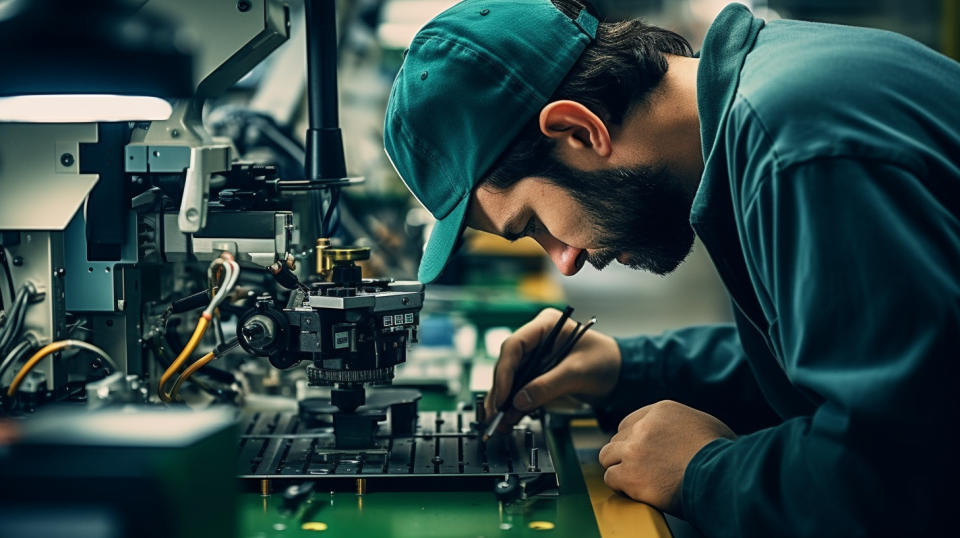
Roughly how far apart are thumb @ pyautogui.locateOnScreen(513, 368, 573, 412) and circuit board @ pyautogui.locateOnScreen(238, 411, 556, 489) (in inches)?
1.5

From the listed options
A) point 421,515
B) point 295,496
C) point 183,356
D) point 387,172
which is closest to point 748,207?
point 421,515

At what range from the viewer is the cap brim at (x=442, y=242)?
4.56 feet

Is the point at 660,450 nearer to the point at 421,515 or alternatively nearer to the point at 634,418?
the point at 634,418

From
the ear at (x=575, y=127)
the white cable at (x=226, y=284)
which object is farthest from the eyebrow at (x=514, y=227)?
the white cable at (x=226, y=284)

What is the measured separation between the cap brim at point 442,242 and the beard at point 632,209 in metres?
0.14

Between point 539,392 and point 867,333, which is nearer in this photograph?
point 867,333

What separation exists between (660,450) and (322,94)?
79cm

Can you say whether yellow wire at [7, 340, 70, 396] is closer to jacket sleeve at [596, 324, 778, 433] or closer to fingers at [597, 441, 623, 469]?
fingers at [597, 441, 623, 469]

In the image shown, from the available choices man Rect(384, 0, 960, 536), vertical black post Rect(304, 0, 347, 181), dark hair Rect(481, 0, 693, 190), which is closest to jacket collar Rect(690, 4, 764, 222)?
man Rect(384, 0, 960, 536)

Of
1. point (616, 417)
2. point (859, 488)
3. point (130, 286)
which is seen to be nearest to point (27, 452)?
point (130, 286)

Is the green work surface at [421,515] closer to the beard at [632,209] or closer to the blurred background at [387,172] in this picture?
the beard at [632,209]

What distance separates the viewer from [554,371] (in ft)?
5.48

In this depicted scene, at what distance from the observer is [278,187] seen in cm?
152

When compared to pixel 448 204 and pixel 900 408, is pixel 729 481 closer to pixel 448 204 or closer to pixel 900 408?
pixel 900 408
